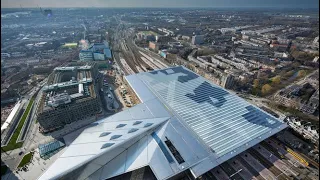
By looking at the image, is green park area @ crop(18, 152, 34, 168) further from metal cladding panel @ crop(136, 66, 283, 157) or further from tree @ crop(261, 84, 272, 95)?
tree @ crop(261, 84, 272, 95)

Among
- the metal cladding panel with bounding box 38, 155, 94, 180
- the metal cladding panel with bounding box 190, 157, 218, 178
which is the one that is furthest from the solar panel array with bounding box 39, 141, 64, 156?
the metal cladding panel with bounding box 190, 157, 218, 178

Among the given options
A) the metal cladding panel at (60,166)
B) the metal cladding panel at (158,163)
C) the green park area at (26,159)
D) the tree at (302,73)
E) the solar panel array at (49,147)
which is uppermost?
the tree at (302,73)

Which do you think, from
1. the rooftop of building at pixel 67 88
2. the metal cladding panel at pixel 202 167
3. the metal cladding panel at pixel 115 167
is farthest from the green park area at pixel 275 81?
the rooftop of building at pixel 67 88

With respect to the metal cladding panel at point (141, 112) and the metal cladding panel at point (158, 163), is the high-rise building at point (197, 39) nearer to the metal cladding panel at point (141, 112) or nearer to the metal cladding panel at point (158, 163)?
the metal cladding panel at point (141, 112)

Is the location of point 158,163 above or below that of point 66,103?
below

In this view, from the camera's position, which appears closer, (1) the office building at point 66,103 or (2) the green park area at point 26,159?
(2) the green park area at point 26,159

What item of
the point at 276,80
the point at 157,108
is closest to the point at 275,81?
the point at 276,80

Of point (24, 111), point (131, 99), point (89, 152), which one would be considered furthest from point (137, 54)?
point (89, 152)

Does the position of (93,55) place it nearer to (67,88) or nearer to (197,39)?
(67,88)
